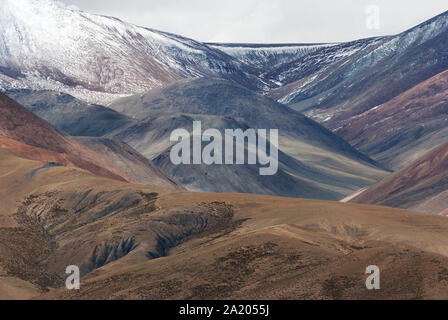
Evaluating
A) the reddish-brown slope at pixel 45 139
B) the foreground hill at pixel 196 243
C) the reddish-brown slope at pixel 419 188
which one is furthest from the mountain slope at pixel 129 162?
the foreground hill at pixel 196 243

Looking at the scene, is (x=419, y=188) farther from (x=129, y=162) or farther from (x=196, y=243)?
(x=196, y=243)

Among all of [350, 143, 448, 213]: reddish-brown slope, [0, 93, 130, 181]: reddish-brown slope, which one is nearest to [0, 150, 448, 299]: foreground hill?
[0, 93, 130, 181]: reddish-brown slope

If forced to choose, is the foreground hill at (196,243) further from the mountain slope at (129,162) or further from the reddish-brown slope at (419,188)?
the reddish-brown slope at (419,188)

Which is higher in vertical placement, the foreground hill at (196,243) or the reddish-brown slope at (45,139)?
the reddish-brown slope at (45,139)

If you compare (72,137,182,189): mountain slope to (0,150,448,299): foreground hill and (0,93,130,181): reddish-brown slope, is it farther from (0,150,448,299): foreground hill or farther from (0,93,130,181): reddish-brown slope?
(0,150,448,299): foreground hill

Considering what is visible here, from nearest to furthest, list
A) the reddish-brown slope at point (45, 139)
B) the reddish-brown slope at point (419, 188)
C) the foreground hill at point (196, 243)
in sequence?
the foreground hill at point (196, 243) → the reddish-brown slope at point (45, 139) → the reddish-brown slope at point (419, 188)
